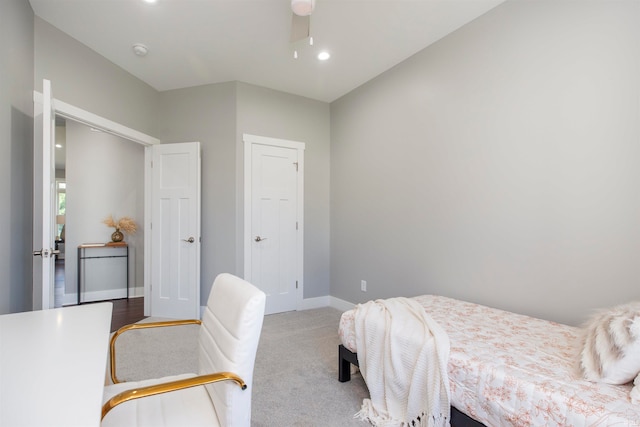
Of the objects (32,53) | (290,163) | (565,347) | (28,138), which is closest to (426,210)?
(565,347)

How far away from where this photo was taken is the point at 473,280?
2541 mm

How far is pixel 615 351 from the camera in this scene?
1.25m

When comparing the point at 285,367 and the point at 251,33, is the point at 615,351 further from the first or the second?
the point at 251,33

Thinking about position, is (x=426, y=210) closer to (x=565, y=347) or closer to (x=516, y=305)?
(x=516, y=305)

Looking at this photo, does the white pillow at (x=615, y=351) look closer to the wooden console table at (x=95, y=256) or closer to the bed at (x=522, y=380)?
the bed at (x=522, y=380)

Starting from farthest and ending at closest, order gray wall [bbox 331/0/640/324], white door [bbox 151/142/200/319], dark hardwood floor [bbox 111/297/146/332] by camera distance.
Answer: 1. white door [bbox 151/142/200/319]
2. dark hardwood floor [bbox 111/297/146/332]
3. gray wall [bbox 331/0/640/324]

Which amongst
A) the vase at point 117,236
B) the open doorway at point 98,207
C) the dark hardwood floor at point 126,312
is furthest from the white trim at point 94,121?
the dark hardwood floor at point 126,312

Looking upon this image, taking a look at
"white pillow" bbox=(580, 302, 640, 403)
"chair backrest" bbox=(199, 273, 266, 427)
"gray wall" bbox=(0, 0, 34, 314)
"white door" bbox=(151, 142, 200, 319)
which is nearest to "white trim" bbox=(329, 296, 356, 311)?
"white door" bbox=(151, 142, 200, 319)

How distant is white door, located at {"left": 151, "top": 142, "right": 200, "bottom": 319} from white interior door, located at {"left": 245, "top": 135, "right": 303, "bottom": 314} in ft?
2.06

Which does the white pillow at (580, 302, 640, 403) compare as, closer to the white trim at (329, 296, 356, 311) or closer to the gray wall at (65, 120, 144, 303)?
the white trim at (329, 296, 356, 311)

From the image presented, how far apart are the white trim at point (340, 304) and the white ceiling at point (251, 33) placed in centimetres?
278

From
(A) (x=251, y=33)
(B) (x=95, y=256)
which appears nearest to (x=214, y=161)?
(A) (x=251, y=33)

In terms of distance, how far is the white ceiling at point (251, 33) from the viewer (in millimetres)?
2385

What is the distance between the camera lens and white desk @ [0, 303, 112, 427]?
73cm
